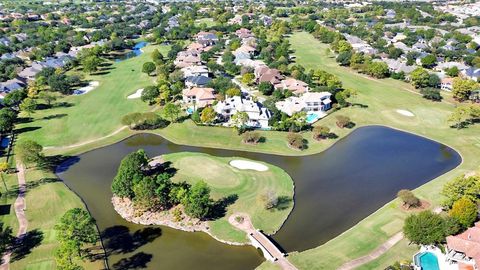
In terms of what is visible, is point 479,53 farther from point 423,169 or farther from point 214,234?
point 214,234

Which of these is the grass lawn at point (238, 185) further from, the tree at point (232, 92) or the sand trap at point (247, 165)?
the tree at point (232, 92)

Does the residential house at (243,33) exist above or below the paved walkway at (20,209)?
above

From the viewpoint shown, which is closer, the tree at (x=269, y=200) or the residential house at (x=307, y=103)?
the tree at (x=269, y=200)

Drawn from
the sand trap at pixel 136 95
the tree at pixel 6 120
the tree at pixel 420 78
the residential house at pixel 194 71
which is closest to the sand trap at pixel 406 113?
the tree at pixel 420 78

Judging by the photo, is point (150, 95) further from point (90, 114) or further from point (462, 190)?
point (462, 190)

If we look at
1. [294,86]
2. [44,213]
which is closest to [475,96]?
[294,86]
